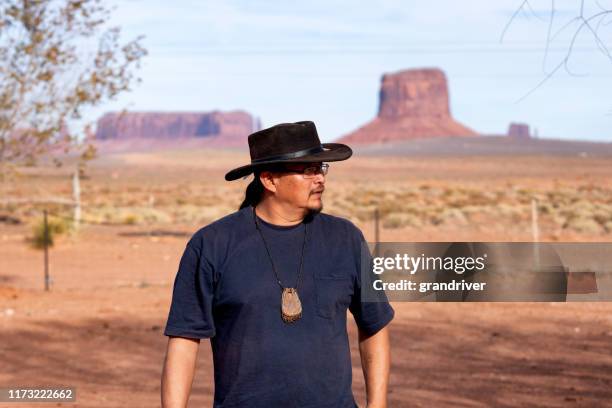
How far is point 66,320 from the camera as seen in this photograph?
44.5ft

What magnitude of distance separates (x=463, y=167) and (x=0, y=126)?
330 feet

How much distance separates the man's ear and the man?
14 millimetres

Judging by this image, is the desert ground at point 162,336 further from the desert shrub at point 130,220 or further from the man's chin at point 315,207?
the man's chin at point 315,207

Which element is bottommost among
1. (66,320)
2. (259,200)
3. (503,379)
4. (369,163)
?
(369,163)

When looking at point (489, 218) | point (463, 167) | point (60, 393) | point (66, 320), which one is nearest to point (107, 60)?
point (66, 320)


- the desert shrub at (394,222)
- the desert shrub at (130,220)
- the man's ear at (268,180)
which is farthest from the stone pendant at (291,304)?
the desert shrub at (130,220)

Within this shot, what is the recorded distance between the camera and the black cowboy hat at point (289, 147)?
3.62 metres

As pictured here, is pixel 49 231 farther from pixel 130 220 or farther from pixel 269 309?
pixel 269 309

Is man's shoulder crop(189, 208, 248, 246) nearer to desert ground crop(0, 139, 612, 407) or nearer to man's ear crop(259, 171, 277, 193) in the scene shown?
man's ear crop(259, 171, 277, 193)

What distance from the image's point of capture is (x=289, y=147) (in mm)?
3639

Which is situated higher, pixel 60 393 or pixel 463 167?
pixel 60 393

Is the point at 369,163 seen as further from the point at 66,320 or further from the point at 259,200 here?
the point at 259,200

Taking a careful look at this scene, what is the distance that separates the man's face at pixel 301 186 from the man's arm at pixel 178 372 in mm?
564

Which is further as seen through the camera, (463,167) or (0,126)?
(463,167)
